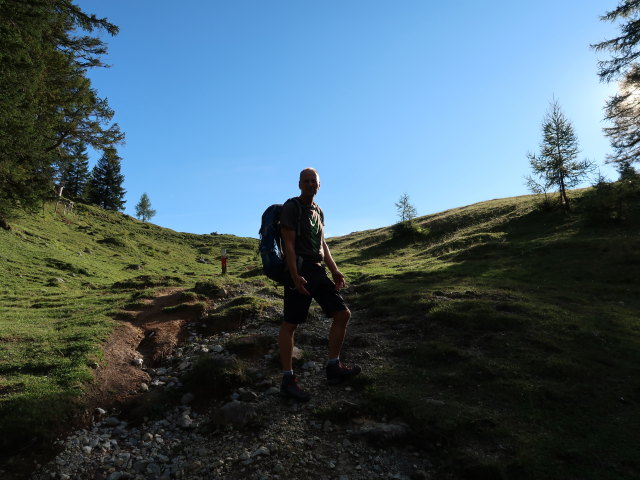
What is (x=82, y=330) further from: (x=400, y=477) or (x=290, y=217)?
(x=400, y=477)

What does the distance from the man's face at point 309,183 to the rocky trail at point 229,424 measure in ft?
Answer: 10.8

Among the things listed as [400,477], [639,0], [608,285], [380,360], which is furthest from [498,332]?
[639,0]

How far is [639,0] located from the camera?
18500 mm

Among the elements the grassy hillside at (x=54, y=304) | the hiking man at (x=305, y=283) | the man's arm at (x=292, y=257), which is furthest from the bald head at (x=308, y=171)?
the grassy hillside at (x=54, y=304)

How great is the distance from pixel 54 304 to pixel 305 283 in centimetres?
1357

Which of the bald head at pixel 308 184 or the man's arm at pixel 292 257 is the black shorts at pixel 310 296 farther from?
the bald head at pixel 308 184

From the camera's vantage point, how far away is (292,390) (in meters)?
5.64

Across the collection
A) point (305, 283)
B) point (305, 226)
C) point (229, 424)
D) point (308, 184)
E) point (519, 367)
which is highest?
point (308, 184)

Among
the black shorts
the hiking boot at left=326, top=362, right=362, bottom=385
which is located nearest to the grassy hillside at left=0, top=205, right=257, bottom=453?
the black shorts

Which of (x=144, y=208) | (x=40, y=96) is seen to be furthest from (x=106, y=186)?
(x=40, y=96)

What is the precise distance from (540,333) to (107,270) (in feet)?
90.7

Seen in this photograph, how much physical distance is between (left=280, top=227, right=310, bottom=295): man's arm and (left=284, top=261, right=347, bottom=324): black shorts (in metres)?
0.23

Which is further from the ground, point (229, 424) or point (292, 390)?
point (292, 390)

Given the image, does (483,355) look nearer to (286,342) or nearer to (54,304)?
(286,342)
